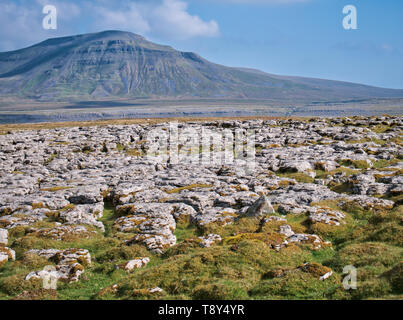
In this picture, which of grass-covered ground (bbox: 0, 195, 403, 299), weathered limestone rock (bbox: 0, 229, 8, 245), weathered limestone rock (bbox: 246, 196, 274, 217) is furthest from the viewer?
weathered limestone rock (bbox: 246, 196, 274, 217)

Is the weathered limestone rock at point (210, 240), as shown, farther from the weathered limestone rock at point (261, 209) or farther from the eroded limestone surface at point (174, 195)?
the weathered limestone rock at point (261, 209)

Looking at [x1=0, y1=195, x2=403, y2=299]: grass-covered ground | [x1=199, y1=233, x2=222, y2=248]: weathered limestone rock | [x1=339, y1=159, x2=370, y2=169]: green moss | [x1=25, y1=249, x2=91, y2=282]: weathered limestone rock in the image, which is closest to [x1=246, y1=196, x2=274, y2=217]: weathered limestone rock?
[x1=0, y1=195, x2=403, y2=299]: grass-covered ground

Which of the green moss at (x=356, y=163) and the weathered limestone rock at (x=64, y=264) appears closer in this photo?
the weathered limestone rock at (x=64, y=264)

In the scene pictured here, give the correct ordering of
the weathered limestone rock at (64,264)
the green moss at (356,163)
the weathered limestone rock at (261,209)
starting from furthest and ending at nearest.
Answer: the green moss at (356,163) < the weathered limestone rock at (261,209) < the weathered limestone rock at (64,264)

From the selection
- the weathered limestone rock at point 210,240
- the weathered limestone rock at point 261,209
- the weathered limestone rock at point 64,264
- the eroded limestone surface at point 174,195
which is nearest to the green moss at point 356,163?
the eroded limestone surface at point 174,195

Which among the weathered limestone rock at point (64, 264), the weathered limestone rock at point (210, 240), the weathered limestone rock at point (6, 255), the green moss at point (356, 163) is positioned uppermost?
the green moss at point (356, 163)

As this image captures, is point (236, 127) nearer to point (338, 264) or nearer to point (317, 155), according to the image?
point (317, 155)

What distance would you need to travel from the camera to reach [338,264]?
55.8ft

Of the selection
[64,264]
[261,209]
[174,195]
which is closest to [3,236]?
[64,264]

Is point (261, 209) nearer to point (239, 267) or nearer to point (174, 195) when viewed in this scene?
point (174, 195)

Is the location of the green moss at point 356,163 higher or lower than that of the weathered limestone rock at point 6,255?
higher

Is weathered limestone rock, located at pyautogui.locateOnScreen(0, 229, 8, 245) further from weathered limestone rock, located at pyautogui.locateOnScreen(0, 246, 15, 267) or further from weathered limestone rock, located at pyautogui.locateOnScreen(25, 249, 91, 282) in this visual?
weathered limestone rock, located at pyautogui.locateOnScreen(25, 249, 91, 282)

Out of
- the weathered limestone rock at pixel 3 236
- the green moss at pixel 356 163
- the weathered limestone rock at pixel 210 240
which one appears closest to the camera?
the weathered limestone rock at pixel 210 240

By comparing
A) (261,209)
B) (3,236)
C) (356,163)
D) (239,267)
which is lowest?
(3,236)
